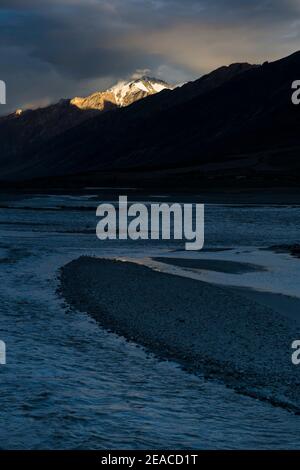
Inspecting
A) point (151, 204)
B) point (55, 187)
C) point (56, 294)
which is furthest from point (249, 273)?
point (55, 187)

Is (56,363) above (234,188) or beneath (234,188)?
beneath

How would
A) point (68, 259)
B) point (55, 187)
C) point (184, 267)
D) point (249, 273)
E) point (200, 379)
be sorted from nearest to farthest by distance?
1. point (200, 379)
2. point (249, 273)
3. point (184, 267)
4. point (68, 259)
5. point (55, 187)

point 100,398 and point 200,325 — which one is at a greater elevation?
point 200,325

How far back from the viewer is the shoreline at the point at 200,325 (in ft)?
48.4

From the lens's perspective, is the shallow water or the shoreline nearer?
the shallow water

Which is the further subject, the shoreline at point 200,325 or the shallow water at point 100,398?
the shoreline at point 200,325

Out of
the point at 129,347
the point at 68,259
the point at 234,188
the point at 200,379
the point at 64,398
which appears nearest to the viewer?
the point at 64,398

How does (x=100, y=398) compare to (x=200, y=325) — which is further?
A: (x=200, y=325)

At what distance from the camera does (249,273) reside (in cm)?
2917

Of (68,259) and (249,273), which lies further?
(68,259)

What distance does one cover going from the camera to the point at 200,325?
19.2 m

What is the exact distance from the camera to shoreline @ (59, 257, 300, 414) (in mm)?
14766

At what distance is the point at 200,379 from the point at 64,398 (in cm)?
309
